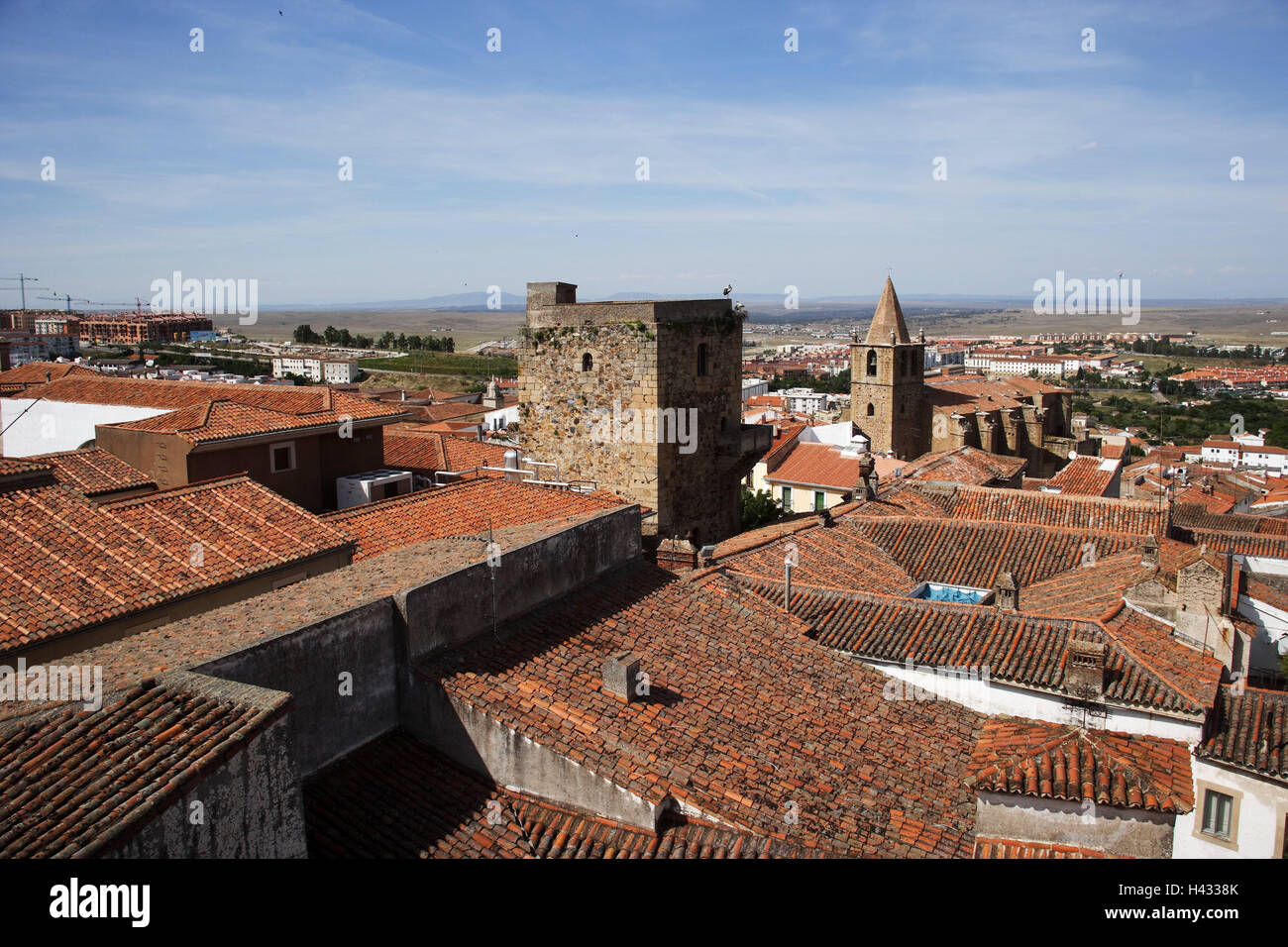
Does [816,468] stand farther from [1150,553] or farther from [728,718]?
[728,718]

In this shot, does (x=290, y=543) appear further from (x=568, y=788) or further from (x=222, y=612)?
(x=568, y=788)

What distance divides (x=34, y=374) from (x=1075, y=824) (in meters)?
30.6

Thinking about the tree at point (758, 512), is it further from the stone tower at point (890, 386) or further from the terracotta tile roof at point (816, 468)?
A: the stone tower at point (890, 386)

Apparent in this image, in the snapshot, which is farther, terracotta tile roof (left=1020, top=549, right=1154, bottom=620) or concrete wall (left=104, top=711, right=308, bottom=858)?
terracotta tile roof (left=1020, top=549, right=1154, bottom=620)

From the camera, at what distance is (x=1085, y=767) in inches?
361

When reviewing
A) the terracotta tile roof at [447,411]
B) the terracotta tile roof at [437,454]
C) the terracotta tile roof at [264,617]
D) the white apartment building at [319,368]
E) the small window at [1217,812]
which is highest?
the white apartment building at [319,368]

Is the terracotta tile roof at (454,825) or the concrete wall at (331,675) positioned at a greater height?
the concrete wall at (331,675)

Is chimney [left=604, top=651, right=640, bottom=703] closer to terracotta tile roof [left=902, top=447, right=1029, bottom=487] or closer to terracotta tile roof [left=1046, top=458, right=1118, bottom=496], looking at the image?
terracotta tile roof [left=902, top=447, right=1029, bottom=487]

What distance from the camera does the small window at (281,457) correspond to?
17203mm

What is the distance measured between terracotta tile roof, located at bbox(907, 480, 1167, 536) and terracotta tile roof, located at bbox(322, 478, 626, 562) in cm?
931

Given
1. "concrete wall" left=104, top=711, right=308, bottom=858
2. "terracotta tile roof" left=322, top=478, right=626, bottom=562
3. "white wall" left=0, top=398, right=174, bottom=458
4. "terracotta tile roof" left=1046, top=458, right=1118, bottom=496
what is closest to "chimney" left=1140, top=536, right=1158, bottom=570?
"terracotta tile roof" left=322, top=478, right=626, bottom=562

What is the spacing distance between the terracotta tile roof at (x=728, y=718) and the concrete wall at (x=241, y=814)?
2.11 meters

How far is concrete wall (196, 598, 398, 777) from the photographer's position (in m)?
6.50

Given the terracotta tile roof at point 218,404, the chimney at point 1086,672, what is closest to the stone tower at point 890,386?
the terracotta tile roof at point 218,404
